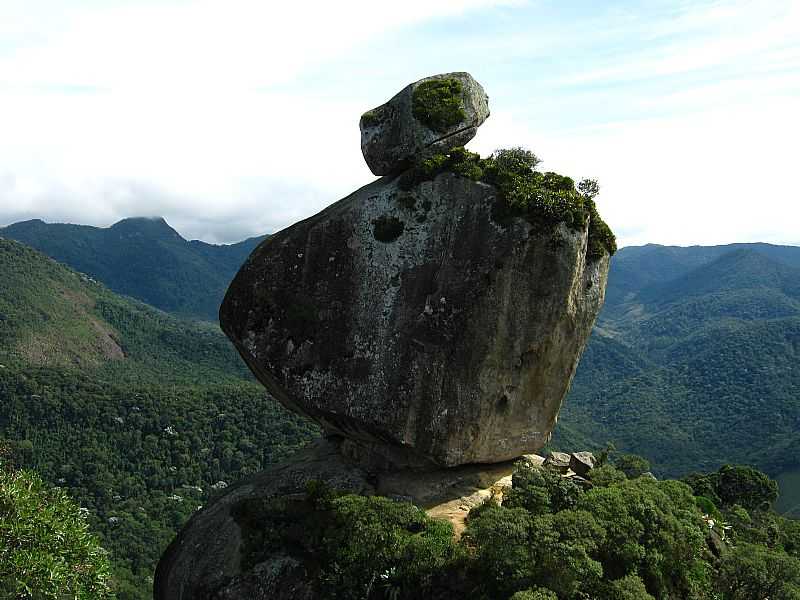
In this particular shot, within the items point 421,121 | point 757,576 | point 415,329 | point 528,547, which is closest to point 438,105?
point 421,121

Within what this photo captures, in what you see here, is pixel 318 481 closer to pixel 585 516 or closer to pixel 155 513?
pixel 585 516

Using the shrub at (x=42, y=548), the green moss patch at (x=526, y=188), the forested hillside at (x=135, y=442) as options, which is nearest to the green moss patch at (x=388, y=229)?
the green moss patch at (x=526, y=188)

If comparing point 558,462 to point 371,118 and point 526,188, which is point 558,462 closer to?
point 526,188

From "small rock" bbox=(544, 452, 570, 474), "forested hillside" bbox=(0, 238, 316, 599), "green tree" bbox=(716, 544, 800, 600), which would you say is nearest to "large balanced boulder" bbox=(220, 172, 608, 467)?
"small rock" bbox=(544, 452, 570, 474)

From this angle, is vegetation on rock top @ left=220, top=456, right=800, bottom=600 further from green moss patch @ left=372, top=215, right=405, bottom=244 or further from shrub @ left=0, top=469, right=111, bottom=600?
green moss patch @ left=372, top=215, right=405, bottom=244

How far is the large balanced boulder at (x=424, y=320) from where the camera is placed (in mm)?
22062

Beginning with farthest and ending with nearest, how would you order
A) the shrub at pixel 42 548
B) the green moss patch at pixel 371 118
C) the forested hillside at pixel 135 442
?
the forested hillside at pixel 135 442
the green moss patch at pixel 371 118
the shrub at pixel 42 548

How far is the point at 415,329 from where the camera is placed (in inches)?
877

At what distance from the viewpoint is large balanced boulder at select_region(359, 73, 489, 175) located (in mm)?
25203

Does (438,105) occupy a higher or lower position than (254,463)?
higher

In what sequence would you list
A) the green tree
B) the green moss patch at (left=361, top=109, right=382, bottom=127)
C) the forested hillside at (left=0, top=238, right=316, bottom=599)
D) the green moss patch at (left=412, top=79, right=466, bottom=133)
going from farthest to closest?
the forested hillside at (left=0, top=238, right=316, bottom=599) → the green moss patch at (left=361, top=109, right=382, bottom=127) → the green moss patch at (left=412, top=79, right=466, bottom=133) → the green tree

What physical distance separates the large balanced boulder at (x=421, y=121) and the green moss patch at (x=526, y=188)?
3.42 feet

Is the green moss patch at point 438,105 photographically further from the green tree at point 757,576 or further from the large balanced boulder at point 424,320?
the green tree at point 757,576

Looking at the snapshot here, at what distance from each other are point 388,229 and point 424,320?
3891 millimetres
